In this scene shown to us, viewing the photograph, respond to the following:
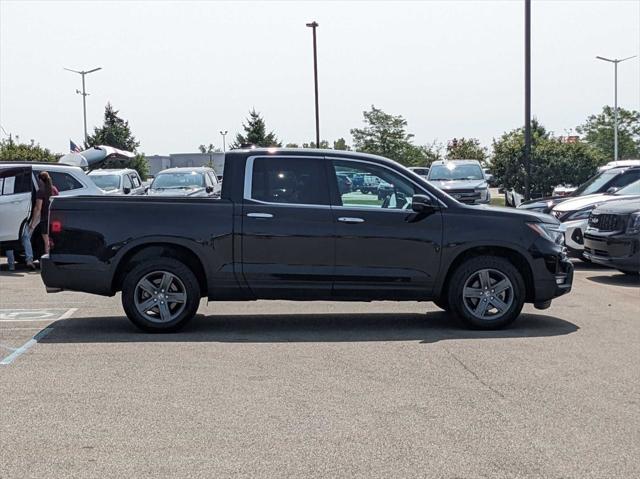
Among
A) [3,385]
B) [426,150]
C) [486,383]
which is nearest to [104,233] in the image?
[3,385]

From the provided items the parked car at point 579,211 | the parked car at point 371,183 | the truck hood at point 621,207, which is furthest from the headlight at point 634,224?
the parked car at point 371,183

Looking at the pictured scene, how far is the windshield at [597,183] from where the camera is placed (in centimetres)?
1700

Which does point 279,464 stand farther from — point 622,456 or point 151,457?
point 622,456

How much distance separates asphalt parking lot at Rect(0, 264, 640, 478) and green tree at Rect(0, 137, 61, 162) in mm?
27188

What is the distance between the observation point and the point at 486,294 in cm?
923

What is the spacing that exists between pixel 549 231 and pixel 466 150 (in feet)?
156

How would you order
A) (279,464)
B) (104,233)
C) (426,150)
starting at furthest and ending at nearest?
(426,150), (104,233), (279,464)

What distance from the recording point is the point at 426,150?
68.8 m

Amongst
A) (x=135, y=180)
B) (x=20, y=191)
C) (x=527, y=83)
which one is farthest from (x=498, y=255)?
(x=527, y=83)

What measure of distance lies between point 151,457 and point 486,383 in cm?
282

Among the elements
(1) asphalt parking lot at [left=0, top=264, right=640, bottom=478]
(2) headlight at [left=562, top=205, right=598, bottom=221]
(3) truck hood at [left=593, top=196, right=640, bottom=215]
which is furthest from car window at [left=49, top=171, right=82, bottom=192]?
(3) truck hood at [left=593, top=196, right=640, bottom=215]

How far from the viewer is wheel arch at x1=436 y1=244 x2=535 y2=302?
9234 mm

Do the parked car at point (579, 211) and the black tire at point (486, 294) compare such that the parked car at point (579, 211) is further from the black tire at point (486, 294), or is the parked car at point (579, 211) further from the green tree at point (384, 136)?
the green tree at point (384, 136)

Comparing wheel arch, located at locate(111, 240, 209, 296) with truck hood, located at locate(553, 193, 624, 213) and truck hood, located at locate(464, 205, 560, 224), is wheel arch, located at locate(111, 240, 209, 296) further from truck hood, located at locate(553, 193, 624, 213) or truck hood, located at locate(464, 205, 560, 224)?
truck hood, located at locate(553, 193, 624, 213)
